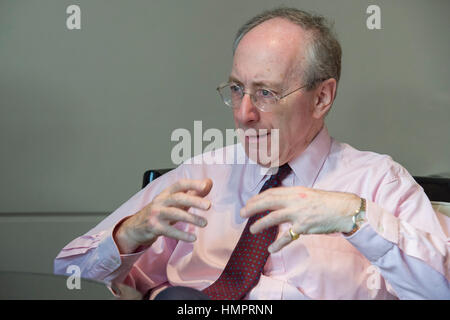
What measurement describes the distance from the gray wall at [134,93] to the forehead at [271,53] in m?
1.21

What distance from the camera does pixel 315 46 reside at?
1607 millimetres

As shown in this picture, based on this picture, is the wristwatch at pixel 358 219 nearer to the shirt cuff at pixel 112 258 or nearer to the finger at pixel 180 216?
the finger at pixel 180 216

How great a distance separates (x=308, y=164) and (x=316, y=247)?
248 millimetres

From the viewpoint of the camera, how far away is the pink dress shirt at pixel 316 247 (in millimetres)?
1261

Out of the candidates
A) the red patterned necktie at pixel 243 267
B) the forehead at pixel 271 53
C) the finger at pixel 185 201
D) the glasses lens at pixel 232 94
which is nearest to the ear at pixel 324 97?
the forehead at pixel 271 53

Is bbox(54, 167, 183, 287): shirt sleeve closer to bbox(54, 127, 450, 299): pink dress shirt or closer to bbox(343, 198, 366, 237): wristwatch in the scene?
bbox(54, 127, 450, 299): pink dress shirt

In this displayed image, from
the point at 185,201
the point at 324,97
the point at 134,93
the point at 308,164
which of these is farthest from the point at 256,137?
the point at 134,93

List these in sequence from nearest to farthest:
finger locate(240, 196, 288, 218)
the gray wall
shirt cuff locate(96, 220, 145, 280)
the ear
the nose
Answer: finger locate(240, 196, 288, 218), shirt cuff locate(96, 220, 145, 280), the nose, the ear, the gray wall

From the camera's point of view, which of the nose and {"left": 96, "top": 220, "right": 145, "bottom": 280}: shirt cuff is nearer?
{"left": 96, "top": 220, "right": 145, "bottom": 280}: shirt cuff

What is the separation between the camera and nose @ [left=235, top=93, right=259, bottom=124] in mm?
1524

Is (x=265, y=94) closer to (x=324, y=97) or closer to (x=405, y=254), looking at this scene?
(x=324, y=97)

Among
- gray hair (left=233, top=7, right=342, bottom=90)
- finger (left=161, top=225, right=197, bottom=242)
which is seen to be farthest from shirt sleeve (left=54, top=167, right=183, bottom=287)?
gray hair (left=233, top=7, right=342, bottom=90)

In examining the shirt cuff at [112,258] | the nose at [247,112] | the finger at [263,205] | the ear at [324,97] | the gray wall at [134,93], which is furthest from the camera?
the gray wall at [134,93]
